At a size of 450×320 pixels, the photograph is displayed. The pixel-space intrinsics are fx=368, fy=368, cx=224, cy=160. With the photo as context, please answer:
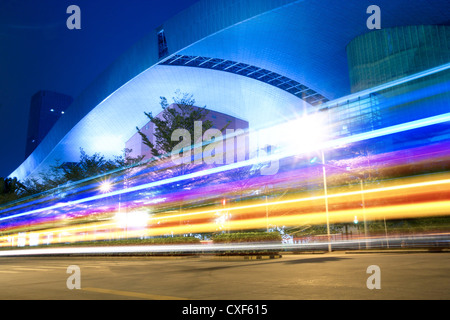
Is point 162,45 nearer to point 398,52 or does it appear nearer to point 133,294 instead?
point 398,52

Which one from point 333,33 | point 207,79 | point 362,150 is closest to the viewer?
point 362,150

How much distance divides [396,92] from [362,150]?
35.8 ft

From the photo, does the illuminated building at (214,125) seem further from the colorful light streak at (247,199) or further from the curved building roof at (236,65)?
the colorful light streak at (247,199)

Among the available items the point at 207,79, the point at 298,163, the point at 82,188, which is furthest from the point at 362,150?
the point at 207,79

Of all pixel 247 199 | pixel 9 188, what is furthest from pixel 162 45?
pixel 9 188

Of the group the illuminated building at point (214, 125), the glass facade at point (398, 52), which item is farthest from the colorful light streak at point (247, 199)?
the illuminated building at point (214, 125)

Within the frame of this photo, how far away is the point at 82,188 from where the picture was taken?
29.2 m

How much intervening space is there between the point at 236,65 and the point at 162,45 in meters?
9.83

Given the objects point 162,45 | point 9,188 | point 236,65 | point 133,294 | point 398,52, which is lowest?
point 133,294

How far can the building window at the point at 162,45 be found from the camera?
149 ft

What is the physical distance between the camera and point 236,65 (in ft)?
159

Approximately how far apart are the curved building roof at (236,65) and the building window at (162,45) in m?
0.52

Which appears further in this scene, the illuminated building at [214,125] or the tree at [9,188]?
the illuminated building at [214,125]
